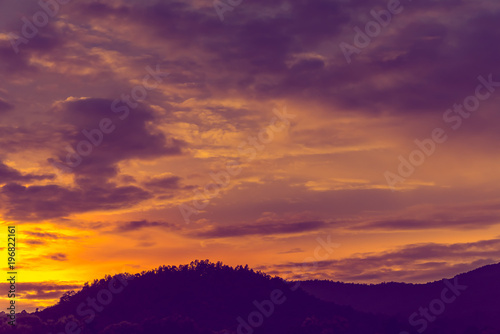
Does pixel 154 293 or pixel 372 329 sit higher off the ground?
pixel 154 293

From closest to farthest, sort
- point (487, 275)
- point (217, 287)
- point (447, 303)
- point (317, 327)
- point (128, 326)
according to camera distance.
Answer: point (128, 326), point (317, 327), point (217, 287), point (447, 303), point (487, 275)

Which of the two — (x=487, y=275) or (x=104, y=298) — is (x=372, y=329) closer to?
(x=104, y=298)

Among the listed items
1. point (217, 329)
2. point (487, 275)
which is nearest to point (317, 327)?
point (217, 329)

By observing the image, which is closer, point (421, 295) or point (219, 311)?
point (219, 311)

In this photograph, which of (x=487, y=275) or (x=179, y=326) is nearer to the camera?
(x=179, y=326)

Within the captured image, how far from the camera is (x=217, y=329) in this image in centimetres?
9331

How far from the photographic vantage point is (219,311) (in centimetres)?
10050

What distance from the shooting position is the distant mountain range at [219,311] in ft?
288

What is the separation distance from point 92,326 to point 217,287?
2519 centimetres

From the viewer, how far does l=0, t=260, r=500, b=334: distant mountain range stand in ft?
288

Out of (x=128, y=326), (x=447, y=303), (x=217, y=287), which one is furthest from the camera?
(x=447, y=303)

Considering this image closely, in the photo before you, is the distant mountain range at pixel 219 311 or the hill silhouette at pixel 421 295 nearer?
the distant mountain range at pixel 219 311

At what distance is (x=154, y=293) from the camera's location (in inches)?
4063

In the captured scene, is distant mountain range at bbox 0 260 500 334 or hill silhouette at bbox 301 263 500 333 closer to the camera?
distant mountain range at bbox 0 260 500 334
